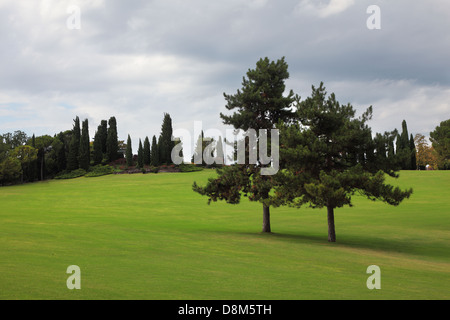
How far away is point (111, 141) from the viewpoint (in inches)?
4584

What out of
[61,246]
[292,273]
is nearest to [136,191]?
[61,246]

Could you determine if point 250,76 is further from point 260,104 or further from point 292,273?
point 292,273

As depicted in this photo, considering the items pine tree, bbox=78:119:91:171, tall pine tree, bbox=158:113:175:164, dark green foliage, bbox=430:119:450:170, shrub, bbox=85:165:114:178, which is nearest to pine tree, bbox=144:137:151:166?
tall pine tree, bbox=158:113:175:164

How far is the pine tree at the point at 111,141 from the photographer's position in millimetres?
116438

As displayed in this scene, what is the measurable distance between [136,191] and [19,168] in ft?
148

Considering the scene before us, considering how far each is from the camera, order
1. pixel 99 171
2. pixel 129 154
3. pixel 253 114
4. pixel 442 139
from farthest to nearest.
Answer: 1. pixel 129 154
2. pixel 99 171
3. pixel 442 139
4. pixel 253 114

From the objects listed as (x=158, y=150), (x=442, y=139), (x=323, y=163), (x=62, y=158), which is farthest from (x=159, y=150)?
(x=323, y=163)

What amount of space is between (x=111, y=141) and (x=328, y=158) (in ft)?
320

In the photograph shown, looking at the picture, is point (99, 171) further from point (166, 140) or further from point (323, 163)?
point (323, 163)

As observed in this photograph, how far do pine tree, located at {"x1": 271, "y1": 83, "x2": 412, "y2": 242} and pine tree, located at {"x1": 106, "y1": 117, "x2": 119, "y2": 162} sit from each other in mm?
95256

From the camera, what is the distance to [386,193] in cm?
2528

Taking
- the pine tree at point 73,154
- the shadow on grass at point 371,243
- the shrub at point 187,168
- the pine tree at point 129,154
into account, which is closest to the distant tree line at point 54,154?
the pine tree at point 73,154

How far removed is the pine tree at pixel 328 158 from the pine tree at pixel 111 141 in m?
95.3

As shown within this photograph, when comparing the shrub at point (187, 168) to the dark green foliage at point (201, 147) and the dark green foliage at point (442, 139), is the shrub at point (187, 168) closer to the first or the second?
the dark green foliage at point (201, 147)
